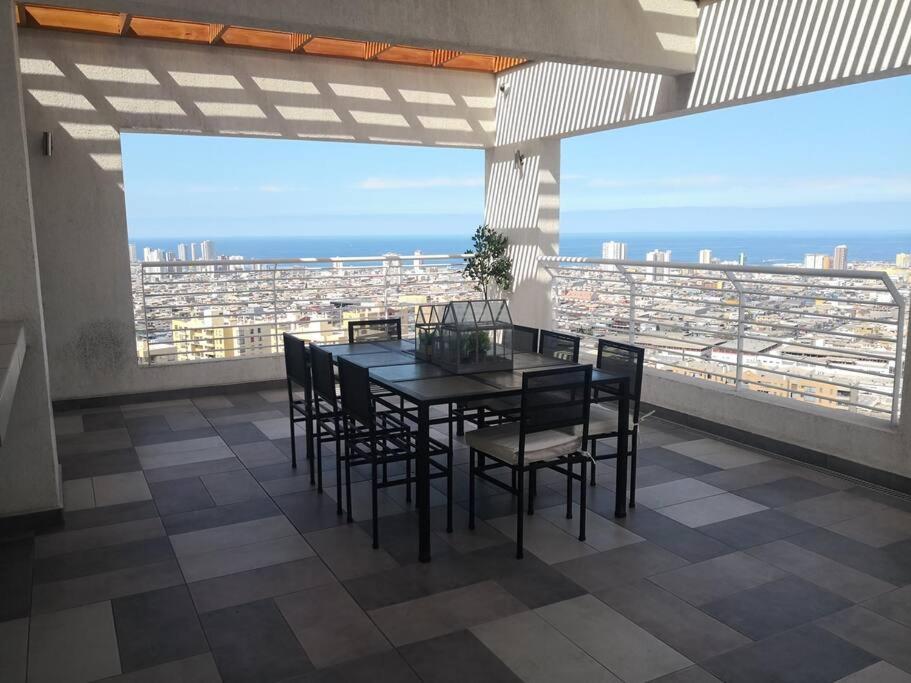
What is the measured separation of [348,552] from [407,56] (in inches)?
219

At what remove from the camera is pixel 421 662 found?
2.65 metres

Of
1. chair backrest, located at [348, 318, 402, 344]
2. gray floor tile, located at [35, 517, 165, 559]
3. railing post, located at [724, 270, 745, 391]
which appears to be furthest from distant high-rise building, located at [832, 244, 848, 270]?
gray floor tile, located at [35, 517, 165, 559]

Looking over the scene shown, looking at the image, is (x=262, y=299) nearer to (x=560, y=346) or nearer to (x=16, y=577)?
(x=560, y=346)

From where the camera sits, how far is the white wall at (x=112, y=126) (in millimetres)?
6285

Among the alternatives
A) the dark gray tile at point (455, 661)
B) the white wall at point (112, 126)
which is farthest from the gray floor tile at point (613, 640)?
the white wall at point (112, 126)

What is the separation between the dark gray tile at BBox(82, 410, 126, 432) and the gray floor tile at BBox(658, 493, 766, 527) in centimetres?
459

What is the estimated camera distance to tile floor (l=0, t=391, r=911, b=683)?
2.66 metres

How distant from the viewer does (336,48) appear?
7.06m

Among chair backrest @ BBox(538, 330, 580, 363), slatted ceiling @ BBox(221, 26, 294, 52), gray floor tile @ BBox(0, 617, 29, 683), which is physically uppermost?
slatted ceiling @ BBox(221, 26, 294, 52)

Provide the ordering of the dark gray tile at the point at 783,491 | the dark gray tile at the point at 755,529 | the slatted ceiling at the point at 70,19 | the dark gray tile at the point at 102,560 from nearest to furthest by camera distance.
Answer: the dark gray tile at the point at 102,560, the dark gray tile at the point at 755,529, the dark gray tile at the point at 783,491, the slatted ceiling at the point at 70,19

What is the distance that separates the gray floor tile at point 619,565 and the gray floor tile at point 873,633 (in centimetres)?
71

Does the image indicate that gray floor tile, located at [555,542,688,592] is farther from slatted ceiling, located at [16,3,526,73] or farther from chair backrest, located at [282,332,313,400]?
slatted ceiling, located at [16,3,526,73]

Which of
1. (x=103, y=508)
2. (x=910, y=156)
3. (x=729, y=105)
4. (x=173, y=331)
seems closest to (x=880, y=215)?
(x=910, y=156)

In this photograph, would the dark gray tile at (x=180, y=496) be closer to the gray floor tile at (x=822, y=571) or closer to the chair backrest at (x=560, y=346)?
the chair backrest at (x=560, y=346)
